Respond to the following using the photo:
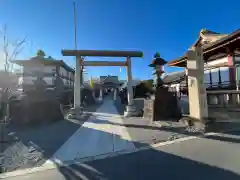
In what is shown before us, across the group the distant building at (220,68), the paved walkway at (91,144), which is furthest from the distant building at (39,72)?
the distant building at (220,68)

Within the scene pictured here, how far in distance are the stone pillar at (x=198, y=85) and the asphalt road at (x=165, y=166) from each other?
97.6 inches

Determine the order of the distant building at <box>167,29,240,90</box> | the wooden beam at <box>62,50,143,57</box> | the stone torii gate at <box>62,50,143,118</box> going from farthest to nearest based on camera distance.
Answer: the distant building at <box>167,29,240,90</box> → the stone torii gate at <box>62,50,143,118</box> → the wooden beam at <box>62,50,143,57</box>

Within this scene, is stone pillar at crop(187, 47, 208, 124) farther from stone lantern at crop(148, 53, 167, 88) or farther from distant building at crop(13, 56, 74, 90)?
distant building at crop(13, 56, 74, 90)

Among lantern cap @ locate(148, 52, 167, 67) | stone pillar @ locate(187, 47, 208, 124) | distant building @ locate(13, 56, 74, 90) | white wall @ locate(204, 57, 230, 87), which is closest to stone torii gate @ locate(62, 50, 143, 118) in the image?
lantern cap @ locate(148, 52, 167, 67)

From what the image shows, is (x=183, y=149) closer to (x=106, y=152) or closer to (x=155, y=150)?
(x=155, y=150)

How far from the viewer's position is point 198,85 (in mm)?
7812

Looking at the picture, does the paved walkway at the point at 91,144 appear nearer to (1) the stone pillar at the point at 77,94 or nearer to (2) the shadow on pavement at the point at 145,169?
(2) the shadow on pavement at the point at 145,169

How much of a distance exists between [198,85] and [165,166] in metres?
4.81

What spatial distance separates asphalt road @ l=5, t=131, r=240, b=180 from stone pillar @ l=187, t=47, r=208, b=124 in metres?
2.48

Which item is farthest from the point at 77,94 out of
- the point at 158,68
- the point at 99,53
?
the point at 158,68

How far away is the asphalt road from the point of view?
3.59 metres

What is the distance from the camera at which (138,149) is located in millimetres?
5312

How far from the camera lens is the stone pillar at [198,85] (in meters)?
7.70

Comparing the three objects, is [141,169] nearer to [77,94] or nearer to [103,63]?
[77,94]
